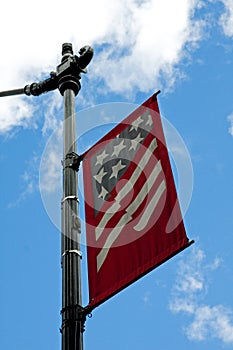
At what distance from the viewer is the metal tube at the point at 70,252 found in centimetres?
852

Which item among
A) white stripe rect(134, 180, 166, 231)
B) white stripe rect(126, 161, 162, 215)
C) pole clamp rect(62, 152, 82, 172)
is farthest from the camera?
pole clamp rect(62, 152, 82, 172)

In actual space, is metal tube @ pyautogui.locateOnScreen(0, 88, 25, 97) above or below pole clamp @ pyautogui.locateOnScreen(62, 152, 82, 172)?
above

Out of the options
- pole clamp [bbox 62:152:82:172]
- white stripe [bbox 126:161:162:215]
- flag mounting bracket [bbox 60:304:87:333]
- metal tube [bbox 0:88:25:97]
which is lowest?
flag mounting bracket [bbox 60:304:87:333]

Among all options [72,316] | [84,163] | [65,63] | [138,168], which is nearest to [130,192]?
[138,168]

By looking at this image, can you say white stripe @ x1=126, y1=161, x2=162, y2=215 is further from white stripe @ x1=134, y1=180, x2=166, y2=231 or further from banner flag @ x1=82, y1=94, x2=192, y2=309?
white stripe @ x1=134, y1=180, x2=166, y2=231

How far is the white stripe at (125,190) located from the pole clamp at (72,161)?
3.00 ft

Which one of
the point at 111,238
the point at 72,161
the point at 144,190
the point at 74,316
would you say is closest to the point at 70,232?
the point at 111,238

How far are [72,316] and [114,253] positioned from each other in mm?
1091

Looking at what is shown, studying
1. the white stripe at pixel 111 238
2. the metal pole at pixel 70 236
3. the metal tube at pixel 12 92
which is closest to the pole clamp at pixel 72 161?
the metal pole at pixel 70 236

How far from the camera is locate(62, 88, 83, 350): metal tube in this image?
852 centimetres

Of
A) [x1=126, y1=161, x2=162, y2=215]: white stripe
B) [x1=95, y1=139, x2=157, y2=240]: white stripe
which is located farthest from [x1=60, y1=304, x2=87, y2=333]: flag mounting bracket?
[x1=126, y1=161, x2=162, y2=215]: white stripe

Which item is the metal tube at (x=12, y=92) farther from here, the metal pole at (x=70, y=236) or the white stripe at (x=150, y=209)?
the white stripe at (x=150, y=209)

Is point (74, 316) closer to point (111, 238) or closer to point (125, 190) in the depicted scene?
point (111, 238)

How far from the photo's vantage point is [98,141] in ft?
35.7
